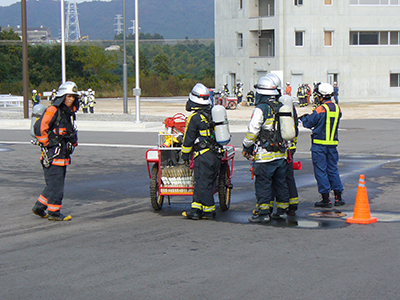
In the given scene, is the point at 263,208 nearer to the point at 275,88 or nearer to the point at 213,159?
the point at 213,159

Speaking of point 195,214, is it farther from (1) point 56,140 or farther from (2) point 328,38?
(2) point 328,38

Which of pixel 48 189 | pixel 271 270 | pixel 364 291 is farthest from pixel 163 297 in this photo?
pixel 48 189

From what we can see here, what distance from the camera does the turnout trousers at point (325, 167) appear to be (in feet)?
31.3

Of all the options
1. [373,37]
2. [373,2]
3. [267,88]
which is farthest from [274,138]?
[373,2]

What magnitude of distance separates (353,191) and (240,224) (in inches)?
138

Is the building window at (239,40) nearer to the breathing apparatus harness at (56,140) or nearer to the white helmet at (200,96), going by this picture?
the white helmet at (200,96)

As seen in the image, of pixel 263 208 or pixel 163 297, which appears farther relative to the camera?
pixel 263 208

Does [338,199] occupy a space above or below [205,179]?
below

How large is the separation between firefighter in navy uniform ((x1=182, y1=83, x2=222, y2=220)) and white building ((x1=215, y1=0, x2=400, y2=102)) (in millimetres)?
42045

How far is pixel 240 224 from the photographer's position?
840 centimetres

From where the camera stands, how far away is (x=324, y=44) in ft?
169

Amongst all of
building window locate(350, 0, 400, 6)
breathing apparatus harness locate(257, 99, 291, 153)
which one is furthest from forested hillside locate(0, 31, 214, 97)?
breathing apparatus harness locate(257, 99, 291, 153)

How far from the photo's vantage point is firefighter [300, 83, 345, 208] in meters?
9.54

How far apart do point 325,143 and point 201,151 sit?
2.21m
